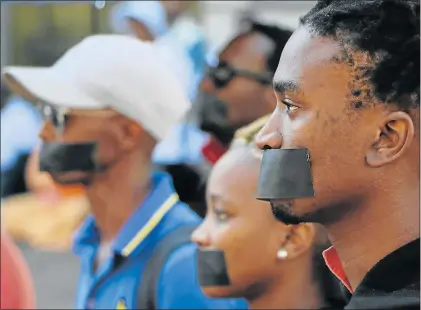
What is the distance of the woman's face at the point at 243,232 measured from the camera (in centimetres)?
198

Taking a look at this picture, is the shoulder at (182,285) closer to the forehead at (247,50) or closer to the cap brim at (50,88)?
the cap brim at (50,88)

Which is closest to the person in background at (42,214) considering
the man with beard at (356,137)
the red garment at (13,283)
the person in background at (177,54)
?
the person in background at (177,54)

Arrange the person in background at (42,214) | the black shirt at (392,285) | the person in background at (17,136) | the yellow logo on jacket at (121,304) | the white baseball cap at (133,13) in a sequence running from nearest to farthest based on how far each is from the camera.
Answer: the black shirt at (392,285), the yellow logo on jacket at (121,304), the white baseball cap at (133,13), the person in background at (17,136), the person in background at (42,214)

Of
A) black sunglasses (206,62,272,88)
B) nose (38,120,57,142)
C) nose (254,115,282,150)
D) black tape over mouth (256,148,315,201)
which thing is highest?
nose (254,115,282,150)

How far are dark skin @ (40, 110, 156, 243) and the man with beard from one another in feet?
4.05

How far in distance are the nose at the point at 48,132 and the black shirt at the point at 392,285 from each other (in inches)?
59.3

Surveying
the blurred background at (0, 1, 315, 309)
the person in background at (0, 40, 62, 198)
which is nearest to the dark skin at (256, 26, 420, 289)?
the blurred background at (0, 1, 315, 309)

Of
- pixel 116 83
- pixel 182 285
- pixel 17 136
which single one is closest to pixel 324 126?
pixel 182 285

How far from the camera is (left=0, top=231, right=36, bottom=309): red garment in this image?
Result: 2490mm

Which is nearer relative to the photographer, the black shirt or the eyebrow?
the black shirt

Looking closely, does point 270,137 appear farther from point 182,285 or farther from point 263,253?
point 182,285

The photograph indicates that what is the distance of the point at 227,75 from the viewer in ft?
11.3

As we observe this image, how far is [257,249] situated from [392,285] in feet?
2.75

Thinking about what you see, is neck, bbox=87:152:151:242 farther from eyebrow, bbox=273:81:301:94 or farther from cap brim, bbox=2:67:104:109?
eyebrow, bbox=273:81:301:94
